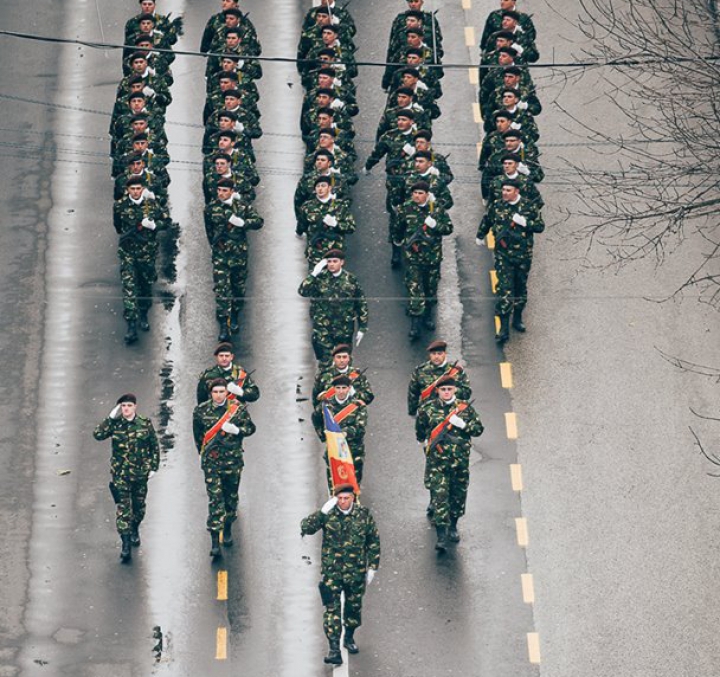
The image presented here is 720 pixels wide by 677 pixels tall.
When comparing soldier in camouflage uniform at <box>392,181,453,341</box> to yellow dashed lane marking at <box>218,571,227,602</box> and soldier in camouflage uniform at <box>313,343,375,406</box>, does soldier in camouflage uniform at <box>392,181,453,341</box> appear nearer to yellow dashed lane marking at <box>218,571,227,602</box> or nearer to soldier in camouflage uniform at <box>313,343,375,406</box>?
soldier in camouflage uniform at <box>313,343,375,406</box>

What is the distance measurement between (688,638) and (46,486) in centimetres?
783

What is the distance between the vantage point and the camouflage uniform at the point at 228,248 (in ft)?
115

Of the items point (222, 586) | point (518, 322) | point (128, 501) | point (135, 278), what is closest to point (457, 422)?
point (222, 586)

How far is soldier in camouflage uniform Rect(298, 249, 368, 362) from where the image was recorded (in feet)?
111

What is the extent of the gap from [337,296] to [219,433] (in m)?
3.03

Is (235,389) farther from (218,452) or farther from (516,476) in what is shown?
(516,476)

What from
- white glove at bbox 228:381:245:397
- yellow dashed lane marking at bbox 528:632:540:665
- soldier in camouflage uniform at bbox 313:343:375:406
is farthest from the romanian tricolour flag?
yellow dashed lane marking at bbox 528:632:540:665

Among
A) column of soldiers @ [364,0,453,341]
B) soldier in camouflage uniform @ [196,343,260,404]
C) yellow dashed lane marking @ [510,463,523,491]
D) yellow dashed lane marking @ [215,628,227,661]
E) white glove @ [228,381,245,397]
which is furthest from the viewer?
column of soldiers @ [364,0,453,341]

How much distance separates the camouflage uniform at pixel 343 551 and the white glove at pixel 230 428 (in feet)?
5.95

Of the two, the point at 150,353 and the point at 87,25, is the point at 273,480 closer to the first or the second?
the point at 150,353

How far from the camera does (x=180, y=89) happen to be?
39.8m

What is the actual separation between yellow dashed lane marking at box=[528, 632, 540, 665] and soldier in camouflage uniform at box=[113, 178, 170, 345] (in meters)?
7.19

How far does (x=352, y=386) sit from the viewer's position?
1264 inches

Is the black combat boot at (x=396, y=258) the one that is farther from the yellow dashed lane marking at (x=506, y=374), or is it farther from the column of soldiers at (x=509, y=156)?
the yellow dashed lane marking at (x=506, y=374)
